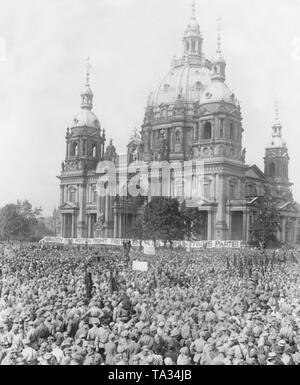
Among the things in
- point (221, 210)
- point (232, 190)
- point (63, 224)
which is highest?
point (232, 190)

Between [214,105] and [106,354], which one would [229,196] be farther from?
[106,354]

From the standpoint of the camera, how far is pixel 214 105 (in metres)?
61.2

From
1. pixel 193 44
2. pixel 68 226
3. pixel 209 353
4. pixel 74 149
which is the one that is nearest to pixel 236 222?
pixel 68 226

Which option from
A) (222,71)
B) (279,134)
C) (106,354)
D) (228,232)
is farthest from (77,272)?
Answer: (279,134)

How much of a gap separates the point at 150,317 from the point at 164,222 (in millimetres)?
30219

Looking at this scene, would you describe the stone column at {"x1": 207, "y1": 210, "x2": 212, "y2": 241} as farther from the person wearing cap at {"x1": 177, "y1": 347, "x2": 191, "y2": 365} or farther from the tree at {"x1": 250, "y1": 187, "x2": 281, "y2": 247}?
the person wearing cap at {"x1": 177, "y1": 347, "x2": 191, "y2": 365}

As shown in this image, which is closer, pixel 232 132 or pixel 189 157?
pixel 232 132

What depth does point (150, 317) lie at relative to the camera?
50.3ft

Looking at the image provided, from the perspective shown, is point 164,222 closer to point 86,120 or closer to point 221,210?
point 221,210

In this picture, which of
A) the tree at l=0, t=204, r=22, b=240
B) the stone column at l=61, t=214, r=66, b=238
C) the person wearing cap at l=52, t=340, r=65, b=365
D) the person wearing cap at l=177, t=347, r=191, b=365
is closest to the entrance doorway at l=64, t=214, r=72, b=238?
the stone column at l=61, t=214, r=66, b=238

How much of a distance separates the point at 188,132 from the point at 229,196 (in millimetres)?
15491

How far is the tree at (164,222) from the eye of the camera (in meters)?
44.4

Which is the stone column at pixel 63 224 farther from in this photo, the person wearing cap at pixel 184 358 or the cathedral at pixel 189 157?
the person wearing cap at pixel 184 358

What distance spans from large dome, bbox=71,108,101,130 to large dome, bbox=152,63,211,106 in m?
9.33
